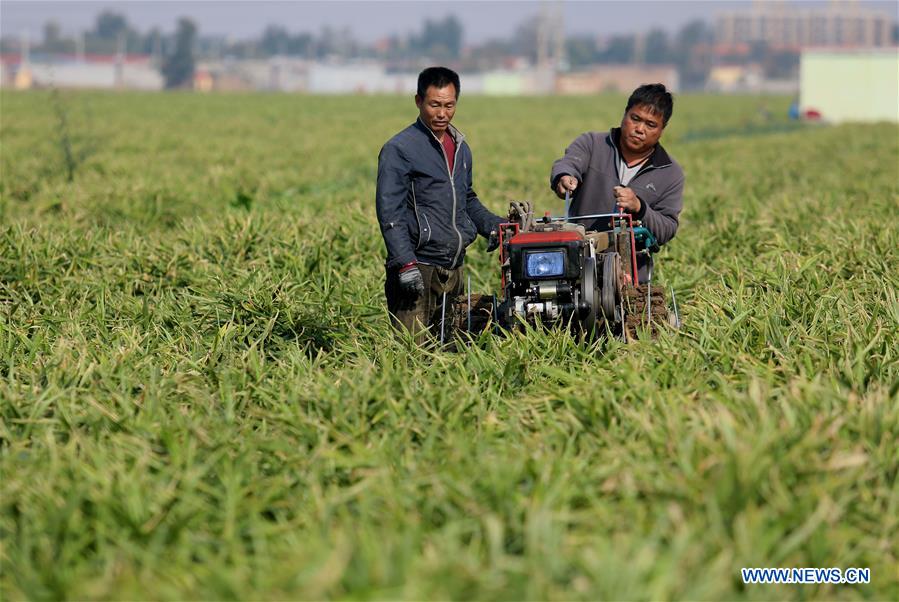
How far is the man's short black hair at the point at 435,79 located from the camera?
6266 millimetres

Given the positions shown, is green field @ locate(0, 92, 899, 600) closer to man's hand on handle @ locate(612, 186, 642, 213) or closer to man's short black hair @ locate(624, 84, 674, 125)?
man's hand on handle @ locate(612, 186, 642, 213)

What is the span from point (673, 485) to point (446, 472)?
79 centimetres

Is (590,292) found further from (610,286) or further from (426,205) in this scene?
(426,205)

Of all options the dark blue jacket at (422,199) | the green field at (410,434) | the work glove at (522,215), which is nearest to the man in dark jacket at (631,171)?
the work glove at (522,215)

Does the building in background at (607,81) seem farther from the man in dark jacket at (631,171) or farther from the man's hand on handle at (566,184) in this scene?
the man's hand on handle at (566,184)

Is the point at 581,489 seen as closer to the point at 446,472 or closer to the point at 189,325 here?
the point at 446,472

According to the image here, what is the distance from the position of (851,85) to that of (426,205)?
44.8 m

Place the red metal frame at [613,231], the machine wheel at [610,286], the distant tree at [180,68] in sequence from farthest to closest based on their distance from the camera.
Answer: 1. the distant tree at [180,68]
2. the red metal frame at [613,231]
3. the machine wheel at [610,286]

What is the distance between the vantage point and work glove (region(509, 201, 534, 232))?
20.7 feet

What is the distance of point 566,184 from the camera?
20.7 ft

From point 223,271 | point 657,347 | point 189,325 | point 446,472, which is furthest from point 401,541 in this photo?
point 223,271

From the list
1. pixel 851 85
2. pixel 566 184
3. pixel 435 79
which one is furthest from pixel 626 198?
pixel 851 85

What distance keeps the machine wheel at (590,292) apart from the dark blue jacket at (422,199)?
928mm

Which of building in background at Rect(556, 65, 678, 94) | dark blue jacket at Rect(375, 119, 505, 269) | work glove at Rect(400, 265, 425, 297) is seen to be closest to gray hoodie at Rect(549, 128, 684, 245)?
dark blue jacket at Rect(375, 119, 505, 269)
